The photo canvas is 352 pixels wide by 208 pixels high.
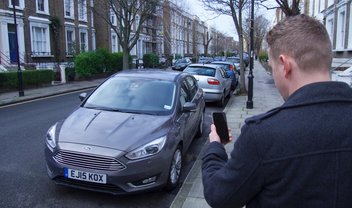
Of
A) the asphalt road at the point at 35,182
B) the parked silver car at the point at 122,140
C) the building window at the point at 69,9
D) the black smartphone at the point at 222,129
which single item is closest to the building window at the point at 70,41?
the building window at the point at 69,9

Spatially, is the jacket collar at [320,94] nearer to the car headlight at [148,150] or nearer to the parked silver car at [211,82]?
the car headlight at [148,150]

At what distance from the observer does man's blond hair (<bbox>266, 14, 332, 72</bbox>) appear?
1.38m

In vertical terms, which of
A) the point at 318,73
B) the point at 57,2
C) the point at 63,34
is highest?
the point at 57,2

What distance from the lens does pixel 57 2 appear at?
2997cm

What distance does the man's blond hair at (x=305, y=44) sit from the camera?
1.38m

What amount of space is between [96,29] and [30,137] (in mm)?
32571

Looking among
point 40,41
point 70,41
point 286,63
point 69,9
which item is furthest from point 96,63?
point 286,63

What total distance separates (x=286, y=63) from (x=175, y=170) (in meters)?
3.79

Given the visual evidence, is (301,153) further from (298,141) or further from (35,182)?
(35,182)

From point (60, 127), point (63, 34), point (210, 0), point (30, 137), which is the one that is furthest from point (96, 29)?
point (60, 127)

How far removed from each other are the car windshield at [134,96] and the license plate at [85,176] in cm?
141

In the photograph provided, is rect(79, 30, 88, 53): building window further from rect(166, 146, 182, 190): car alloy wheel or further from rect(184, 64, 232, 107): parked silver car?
rect(166, 146, 182, 190): car alloy wheel

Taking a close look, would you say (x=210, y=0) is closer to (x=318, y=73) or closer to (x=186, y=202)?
(x=186, y=202)

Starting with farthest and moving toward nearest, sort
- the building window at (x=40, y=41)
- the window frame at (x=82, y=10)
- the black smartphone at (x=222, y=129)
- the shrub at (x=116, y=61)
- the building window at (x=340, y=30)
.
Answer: the window frame at (x=82, y=10)
the shrub at (x=116, y=61)
the building window at (x=40, y=41)
the building window at (x=340, y=30)
the black smartphone at (x=222, y=129)
